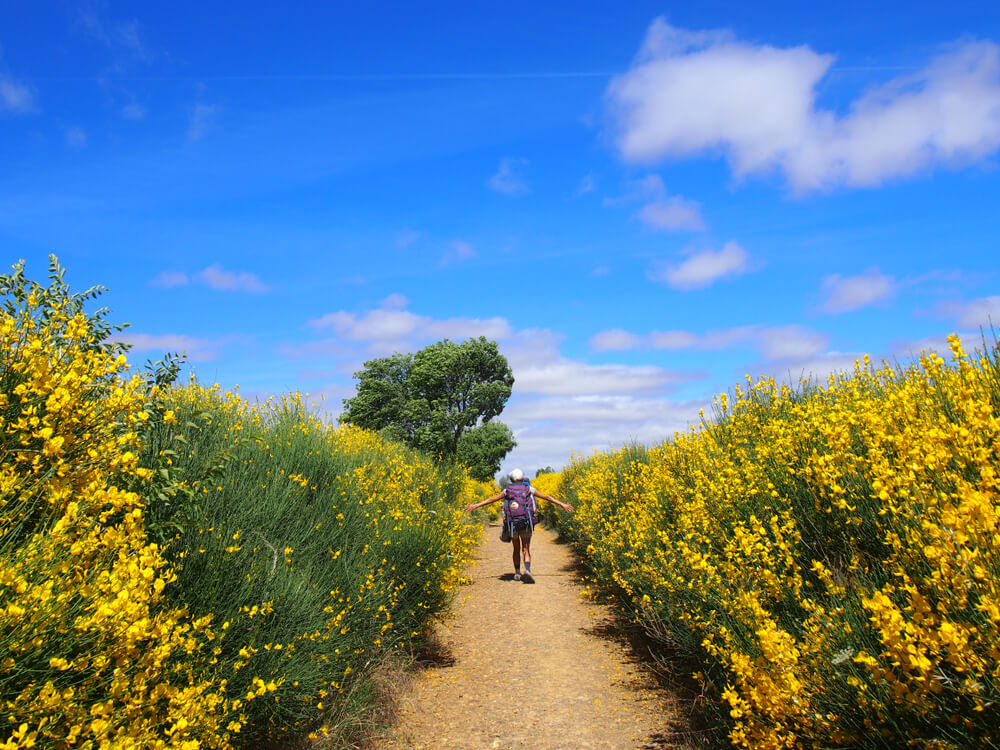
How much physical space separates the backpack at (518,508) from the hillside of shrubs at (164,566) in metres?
4.14

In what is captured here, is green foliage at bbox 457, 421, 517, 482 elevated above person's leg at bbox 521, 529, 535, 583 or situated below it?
above

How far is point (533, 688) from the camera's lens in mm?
5996

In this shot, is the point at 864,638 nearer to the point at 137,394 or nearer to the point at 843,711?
the point at 843,711

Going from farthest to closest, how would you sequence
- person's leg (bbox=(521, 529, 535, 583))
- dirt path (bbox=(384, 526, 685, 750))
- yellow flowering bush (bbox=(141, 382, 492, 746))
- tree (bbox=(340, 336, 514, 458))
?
tree (bbox=(340, 336, 514, 458)) → person's leg (bbox=(521, 529, 535, 583)) → dirt path (bbox=(384, 526, 685, 750)) → yellow flowering bush (bbox=(141, 382, 492, 746))

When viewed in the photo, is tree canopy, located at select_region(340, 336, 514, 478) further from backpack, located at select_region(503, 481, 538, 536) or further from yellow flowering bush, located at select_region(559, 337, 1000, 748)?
yellow flowering bush, located at select_region(559, 337, 1000, 748)

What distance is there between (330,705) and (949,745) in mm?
3944

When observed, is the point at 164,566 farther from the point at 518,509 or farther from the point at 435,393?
the point at 435,393

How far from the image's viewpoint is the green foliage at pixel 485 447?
A: 24.6 m

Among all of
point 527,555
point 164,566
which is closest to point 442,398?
point 527,555

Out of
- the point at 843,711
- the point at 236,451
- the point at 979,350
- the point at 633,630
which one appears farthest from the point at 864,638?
the point at 633,630

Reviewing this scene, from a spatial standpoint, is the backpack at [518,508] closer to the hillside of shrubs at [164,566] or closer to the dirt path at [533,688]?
the dirt path at [533,688]

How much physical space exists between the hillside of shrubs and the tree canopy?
17212 mm

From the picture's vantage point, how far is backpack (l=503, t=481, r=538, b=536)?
10.1m

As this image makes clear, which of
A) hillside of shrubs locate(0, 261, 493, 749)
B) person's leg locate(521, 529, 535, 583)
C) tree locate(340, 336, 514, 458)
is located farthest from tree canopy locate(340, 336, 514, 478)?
hillside of shrubs locate(0, 261, 493, 749)
